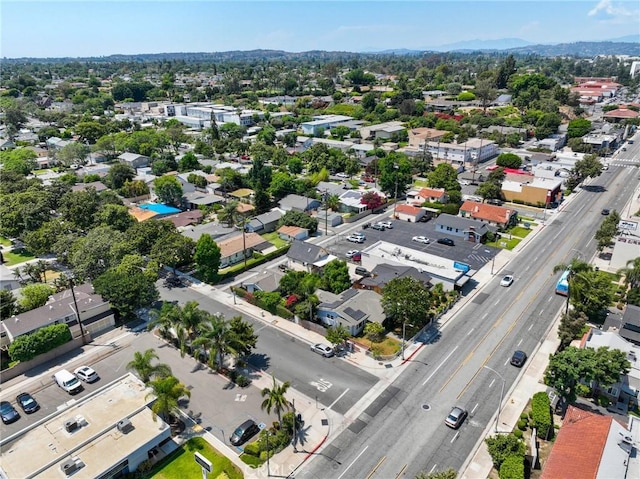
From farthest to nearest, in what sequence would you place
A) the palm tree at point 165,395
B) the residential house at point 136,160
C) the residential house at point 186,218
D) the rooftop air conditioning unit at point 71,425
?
1. the residential house at point 136,160
2. the residential house at point 186,218
3. the palm tree at point 165,395
4. the rooftop air conditioning unit at point 71,425

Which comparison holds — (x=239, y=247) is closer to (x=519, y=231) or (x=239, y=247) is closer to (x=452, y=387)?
(x=452, y=387)

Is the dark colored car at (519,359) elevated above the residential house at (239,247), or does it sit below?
below

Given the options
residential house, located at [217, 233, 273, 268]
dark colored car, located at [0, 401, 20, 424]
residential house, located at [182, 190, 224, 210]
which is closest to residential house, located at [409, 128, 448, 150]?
residential house, located at [182, 190, 224, 210]

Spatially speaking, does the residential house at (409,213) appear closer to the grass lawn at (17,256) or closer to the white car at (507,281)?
the white car at (507,281)

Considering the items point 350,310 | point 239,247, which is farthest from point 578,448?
point 239,247

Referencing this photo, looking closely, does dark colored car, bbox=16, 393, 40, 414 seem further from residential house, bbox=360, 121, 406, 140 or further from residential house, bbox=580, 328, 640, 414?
residential house, bbox=360, 121, 406, 140

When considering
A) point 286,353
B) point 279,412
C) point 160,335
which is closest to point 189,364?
point 160,335

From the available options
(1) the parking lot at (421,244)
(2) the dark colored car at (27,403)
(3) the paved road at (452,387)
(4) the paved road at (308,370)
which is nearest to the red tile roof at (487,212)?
(1) the parking lot at (421,244)
